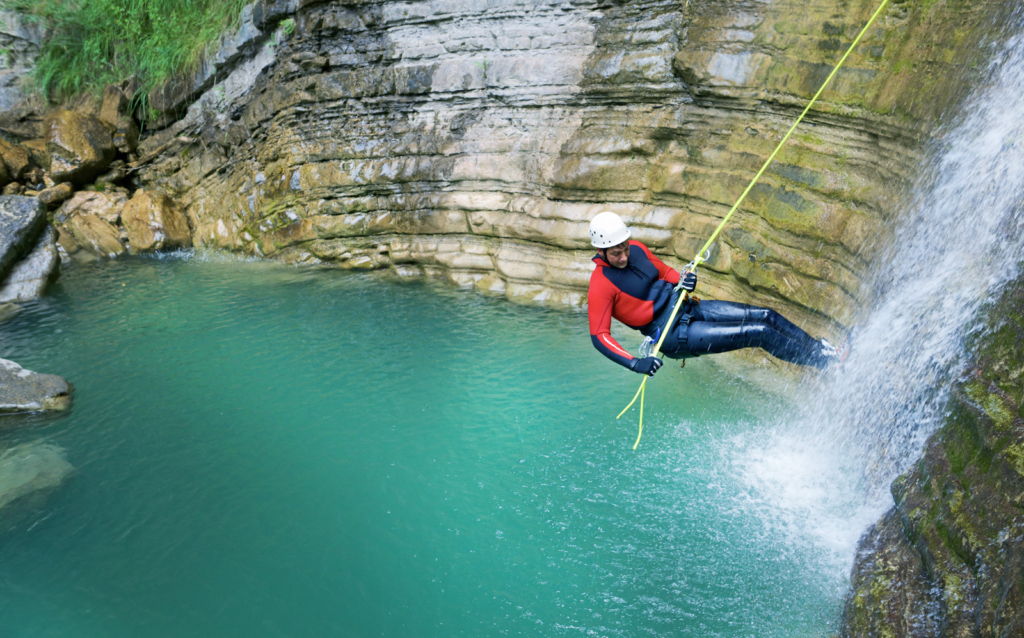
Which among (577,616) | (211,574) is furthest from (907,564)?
(211,574)

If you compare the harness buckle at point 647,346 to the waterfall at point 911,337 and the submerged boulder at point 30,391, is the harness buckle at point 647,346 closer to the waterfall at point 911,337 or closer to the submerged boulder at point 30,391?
the waterfall at point 911,337

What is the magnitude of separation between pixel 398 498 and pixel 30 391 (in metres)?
4.27

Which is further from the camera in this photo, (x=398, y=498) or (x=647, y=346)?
(x=647, y=346)

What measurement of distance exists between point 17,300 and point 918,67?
1195cm

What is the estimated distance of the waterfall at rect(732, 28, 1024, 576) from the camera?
3.70 m

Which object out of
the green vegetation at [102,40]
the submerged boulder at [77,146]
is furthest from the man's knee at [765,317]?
the submerged boulder at [77,146]

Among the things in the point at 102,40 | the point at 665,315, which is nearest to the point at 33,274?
the point at 102,40

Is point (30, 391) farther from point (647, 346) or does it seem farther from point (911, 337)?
point (911, 337)

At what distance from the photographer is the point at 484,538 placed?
435 centimetres

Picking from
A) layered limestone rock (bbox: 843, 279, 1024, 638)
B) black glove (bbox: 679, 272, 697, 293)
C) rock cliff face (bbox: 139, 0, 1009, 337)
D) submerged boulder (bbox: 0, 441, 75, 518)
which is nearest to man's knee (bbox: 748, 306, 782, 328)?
black glove (bbox: 679, 272, 697, 293)

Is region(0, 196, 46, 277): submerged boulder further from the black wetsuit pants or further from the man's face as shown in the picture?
the black wetsuit pants

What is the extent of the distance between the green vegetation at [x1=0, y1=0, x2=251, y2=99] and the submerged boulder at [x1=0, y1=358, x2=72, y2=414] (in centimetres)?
887

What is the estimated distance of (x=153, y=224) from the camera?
40.8 feet

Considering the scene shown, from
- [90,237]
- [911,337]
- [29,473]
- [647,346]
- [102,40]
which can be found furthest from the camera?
[102,40]
